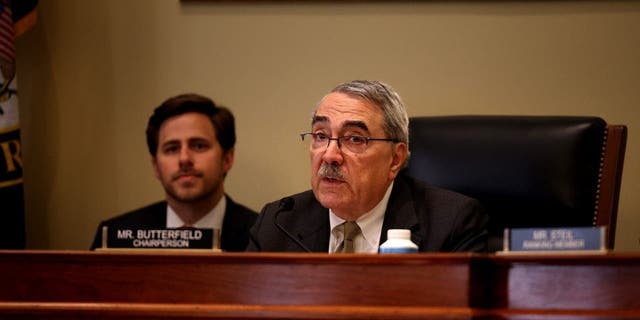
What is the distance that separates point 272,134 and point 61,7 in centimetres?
99

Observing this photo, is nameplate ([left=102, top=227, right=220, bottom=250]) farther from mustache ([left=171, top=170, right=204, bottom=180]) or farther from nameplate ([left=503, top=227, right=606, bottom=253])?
mustache ([left=171, top=170, right=204, bottom=180])

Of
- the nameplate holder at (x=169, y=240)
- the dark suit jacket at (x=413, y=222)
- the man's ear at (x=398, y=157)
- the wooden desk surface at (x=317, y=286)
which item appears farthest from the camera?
the man's ear at (x=398, y=157)

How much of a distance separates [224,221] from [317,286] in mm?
1730

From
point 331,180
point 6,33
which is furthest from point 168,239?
point 6,33

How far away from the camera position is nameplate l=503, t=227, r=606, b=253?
5.82ft

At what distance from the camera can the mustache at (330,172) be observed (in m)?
2.77

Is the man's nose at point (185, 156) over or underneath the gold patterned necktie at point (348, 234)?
over

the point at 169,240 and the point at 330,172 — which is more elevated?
the point at 330,172

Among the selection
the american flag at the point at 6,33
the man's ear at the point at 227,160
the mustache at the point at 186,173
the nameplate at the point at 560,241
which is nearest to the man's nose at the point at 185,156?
the mustache at the point at 186,173

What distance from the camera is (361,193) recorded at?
2.77 m

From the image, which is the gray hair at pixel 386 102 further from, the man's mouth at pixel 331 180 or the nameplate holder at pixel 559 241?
the nameplate holder at pixel 559 241

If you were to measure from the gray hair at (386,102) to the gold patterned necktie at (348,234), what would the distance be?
0.95 ft

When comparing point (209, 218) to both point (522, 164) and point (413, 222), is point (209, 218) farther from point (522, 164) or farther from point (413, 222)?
point (522, 164)

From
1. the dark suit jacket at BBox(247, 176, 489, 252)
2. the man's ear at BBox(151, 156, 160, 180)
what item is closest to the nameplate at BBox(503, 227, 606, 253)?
the dark suit jacket at BBox(247, 176, 489, 252)
